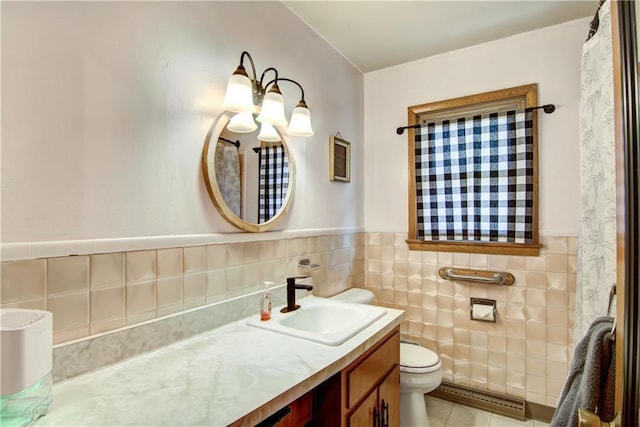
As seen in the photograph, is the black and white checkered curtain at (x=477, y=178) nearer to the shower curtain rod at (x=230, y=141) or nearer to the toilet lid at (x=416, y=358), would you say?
the toilet lid at (x=416, y=358)

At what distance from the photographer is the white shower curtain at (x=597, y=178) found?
1138mm

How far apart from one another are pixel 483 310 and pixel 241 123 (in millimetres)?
1906

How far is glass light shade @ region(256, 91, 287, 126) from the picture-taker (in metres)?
1.45

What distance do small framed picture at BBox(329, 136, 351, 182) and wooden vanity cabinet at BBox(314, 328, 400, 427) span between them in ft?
3.59

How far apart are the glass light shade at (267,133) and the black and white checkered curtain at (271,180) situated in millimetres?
39

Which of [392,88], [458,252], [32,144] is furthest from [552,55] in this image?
[32,144]

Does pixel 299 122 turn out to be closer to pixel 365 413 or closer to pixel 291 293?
pixel 291 293

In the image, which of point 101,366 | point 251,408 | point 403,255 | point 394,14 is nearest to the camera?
point 251,408

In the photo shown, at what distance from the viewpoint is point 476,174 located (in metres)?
2.15

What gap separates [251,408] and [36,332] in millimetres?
507

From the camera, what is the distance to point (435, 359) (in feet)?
6.12

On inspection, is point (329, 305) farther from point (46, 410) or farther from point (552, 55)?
point (552, 55)

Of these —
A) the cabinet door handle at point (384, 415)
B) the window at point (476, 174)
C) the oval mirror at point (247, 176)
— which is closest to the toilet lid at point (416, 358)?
the cabinet door handle at point (384, 415)

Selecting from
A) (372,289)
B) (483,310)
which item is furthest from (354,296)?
(483,310)
